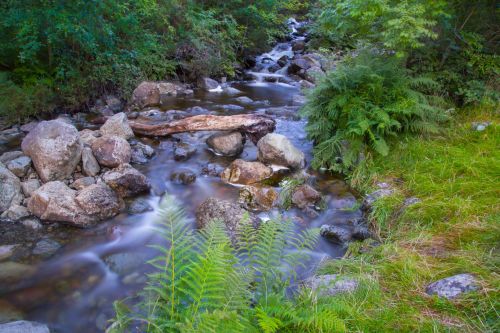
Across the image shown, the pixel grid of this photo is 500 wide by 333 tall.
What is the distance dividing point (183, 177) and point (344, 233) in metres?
3.09

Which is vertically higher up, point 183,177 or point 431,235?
point 431,235

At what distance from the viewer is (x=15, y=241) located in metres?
4.50

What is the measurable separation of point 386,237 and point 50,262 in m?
→ 4.22

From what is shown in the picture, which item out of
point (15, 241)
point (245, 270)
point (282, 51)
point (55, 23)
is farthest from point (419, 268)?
point (282, 51)

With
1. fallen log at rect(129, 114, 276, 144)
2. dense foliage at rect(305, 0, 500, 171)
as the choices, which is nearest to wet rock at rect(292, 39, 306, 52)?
dense foliage at rect(305, 0, 500, 171)

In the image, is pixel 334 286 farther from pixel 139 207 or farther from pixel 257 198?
pixel 139 207

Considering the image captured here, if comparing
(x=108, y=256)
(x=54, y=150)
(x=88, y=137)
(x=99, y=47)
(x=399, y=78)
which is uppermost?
(x=399, y=78)

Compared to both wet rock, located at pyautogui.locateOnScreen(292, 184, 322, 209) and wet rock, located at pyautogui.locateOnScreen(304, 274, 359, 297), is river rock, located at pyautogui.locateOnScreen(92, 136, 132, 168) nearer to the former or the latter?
wet rock, located at pyautogui.locateOnScreen(292, 184, 322, 209)

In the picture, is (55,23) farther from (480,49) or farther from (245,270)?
(480,49)

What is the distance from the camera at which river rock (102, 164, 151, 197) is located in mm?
5664

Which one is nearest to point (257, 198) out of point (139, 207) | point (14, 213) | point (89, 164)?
point (139, 207)

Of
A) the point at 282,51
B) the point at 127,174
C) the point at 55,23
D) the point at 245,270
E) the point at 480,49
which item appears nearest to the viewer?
the point at 245,270

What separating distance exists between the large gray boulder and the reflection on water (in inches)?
5.6

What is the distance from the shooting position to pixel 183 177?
6.38 metres
